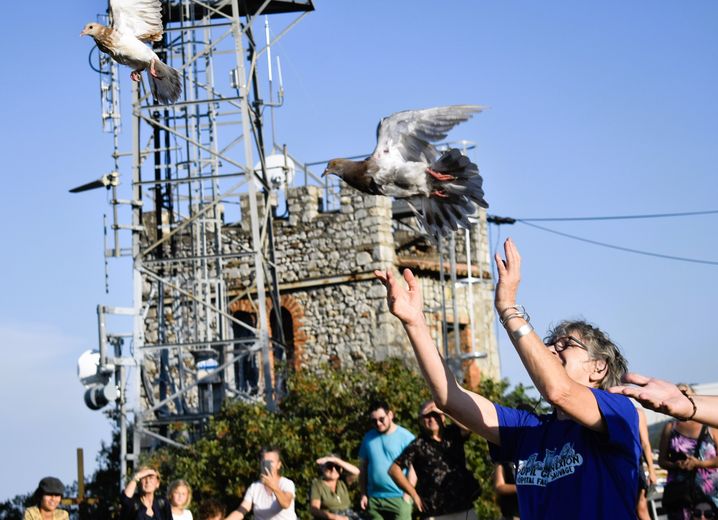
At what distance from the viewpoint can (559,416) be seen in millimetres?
4945

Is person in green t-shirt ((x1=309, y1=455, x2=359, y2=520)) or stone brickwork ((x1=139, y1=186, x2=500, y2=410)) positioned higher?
stone brickwork ((x1=139, y1=186, x2=500, y2=410))

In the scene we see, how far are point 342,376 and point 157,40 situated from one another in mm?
9282

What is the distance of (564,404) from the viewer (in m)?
4.43

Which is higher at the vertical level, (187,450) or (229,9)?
(229,9)

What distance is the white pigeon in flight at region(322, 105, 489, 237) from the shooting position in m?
6.03

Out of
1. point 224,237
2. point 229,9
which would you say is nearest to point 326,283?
point 224,237

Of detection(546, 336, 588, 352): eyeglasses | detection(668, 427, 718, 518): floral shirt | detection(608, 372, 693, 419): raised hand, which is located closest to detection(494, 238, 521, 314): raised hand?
detection(546, 336, 588, 352): eyeglasses

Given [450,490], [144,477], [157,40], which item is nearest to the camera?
[157,40]

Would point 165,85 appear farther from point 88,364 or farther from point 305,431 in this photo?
point 88,364

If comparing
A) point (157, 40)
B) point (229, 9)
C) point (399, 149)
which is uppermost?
point (229, 9)

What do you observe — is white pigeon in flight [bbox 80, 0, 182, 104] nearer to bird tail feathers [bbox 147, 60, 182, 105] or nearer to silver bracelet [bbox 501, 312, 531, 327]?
bird tail feathers [bbox 147, 60, 182, 105]

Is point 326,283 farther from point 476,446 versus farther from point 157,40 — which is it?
point 157,40

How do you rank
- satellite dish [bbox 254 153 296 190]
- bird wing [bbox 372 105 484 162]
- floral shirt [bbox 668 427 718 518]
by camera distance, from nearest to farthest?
bird wing [bbox 372 105 484 162] → floral shirt [bbox 668 427 718 518] → satellite dish [bbox 254 153 296 190]

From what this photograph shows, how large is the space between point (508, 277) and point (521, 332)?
0.24 meters
